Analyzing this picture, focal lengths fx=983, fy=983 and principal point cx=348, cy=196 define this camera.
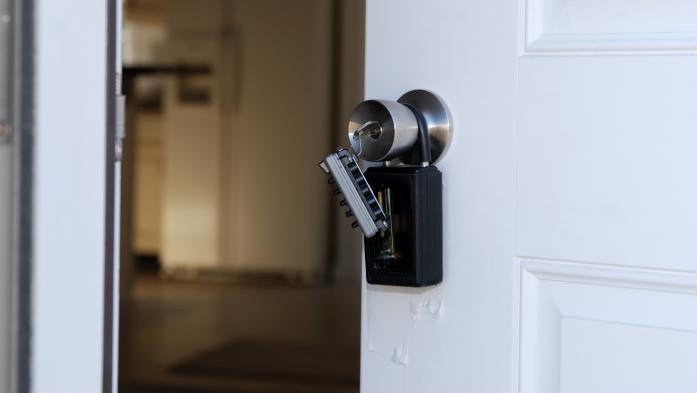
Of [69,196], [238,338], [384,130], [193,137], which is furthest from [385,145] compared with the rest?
[193,137]

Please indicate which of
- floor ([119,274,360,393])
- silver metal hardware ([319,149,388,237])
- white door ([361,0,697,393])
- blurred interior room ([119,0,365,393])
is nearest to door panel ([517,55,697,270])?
white door ([361,0,697,393])

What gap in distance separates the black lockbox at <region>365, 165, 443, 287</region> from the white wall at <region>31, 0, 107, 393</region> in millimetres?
229

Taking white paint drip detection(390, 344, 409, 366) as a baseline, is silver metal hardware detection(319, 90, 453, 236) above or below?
above

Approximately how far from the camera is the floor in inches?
140

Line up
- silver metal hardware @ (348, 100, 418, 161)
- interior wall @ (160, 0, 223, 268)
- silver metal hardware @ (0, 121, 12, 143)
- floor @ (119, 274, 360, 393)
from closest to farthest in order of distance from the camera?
silver metal hardware @ (0, 121, 12, 143)
silver metal hardware @ (348, 100, 418, 161)
floor @ (119, 274, 360, 393)
interior wall @ (160, 0, 223, 268)

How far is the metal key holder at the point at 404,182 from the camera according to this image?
0.81 meters

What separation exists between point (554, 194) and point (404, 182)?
0.12 m

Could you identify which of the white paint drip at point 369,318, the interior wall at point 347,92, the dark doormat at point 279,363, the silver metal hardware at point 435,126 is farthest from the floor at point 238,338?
the silver metal hardware at point 435,126

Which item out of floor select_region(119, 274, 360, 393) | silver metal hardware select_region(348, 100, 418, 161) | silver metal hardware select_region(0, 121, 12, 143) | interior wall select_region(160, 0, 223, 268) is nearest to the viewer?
silver metal hardware select_region(0, 121, 12, 143)

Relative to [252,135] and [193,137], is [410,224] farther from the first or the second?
[193,137]

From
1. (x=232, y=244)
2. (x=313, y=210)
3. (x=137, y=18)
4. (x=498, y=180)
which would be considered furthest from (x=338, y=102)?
(x=498, y=180)

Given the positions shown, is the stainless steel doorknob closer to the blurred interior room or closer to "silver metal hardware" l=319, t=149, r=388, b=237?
"silver metal hardware" l=319, t=149, r=388, b=237

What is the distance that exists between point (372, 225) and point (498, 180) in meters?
0.11

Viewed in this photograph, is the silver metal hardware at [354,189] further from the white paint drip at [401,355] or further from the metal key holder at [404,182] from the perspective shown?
the white paint drip at [401,355]
